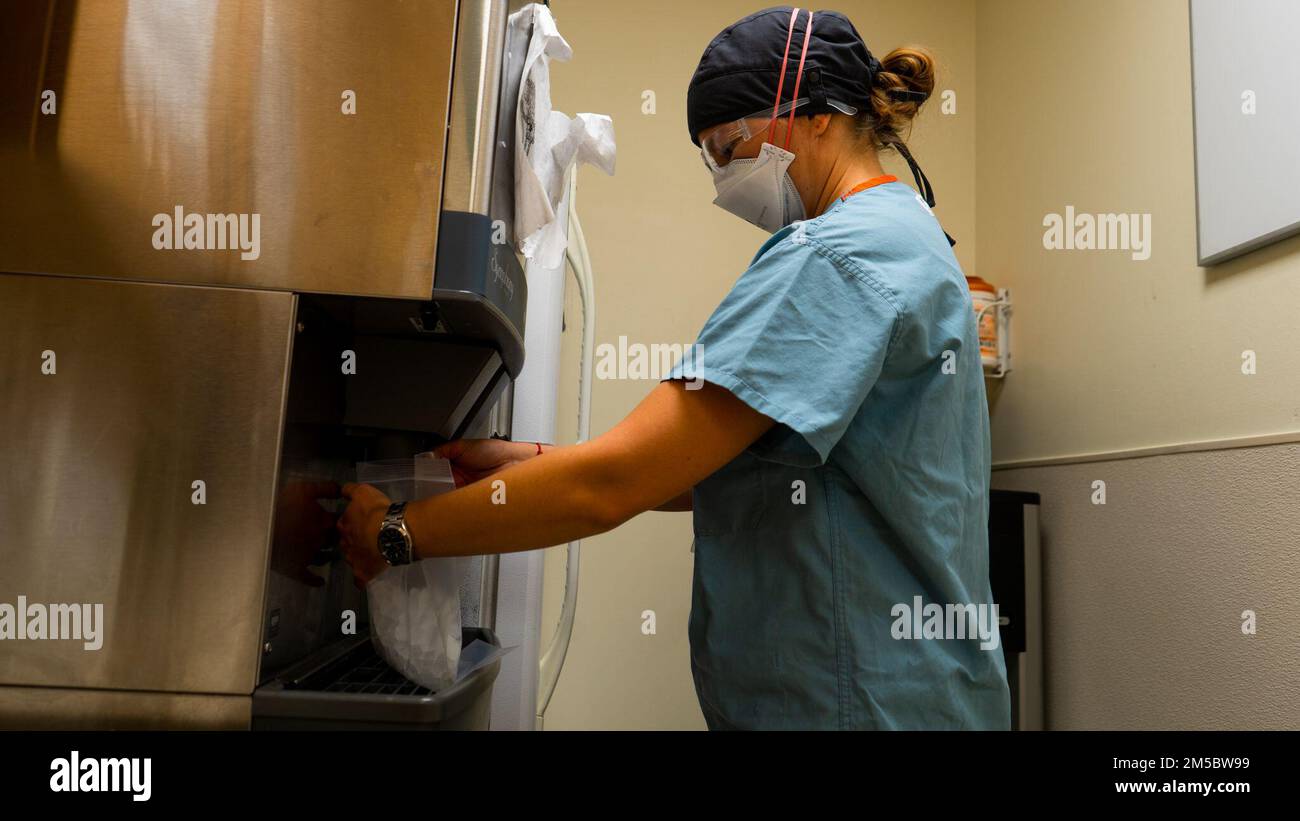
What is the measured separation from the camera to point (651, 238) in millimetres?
2461

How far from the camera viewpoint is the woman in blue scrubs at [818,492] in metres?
0.73

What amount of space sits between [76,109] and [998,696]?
955mm

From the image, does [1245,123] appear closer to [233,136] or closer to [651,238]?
[651,238]

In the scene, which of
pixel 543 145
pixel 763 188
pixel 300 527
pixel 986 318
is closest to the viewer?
pixel 300 527

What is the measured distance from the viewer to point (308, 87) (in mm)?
697

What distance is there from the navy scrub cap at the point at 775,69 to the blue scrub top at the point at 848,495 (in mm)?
190

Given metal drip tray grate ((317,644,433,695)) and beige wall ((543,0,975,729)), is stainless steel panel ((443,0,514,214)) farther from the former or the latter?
beige wall ((543,0,975,729))

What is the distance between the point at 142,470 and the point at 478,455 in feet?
1.15

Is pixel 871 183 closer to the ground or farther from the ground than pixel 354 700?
farther from the ground

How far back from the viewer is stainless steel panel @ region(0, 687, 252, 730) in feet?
2.08

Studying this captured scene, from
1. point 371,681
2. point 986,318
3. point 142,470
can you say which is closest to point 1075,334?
point 986,318

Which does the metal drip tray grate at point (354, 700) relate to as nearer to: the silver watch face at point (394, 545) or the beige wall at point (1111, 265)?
the silver watch face at point (394, 545)
